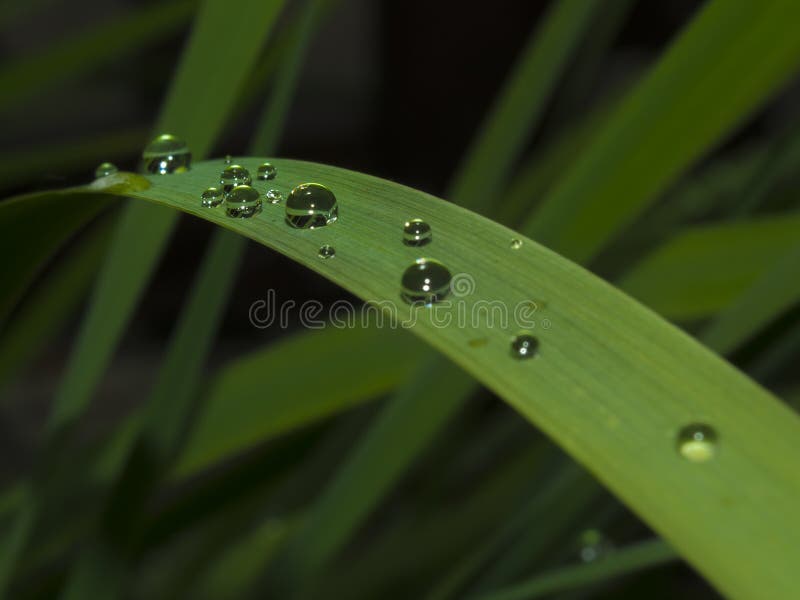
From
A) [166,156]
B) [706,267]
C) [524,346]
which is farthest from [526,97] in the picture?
[524,346]

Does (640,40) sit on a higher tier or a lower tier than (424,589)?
higher

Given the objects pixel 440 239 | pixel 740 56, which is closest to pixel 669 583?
pixel 740 56

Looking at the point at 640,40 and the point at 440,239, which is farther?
the point at 640,40

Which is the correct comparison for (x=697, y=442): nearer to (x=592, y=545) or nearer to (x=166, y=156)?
(x=166, y=156)

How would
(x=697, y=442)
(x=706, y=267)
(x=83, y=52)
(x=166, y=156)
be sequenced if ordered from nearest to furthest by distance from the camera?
1. (x=697, y=442)
2. (x=166, y=156)
3. (x=706, y=267)
4. (x=83, y=52)

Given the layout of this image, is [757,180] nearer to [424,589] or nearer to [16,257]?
[424,589]

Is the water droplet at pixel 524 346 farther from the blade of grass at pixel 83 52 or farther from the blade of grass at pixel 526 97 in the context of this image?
the blade of grass at pixel 83 52
